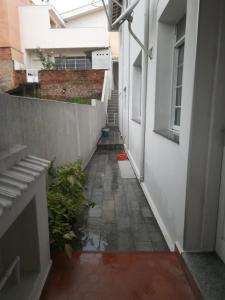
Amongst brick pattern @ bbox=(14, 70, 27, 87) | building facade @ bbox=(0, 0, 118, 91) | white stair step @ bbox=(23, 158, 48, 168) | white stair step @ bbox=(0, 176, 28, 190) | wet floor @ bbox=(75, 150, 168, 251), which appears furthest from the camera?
building facade @ bbox=(0, 0, 118, 91)

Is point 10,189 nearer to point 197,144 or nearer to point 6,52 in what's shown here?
point 197,144

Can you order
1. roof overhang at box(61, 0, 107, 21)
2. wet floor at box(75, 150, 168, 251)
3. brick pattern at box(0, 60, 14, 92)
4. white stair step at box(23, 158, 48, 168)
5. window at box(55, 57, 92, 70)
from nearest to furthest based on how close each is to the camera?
white stair step at box(23, 158, 48, 168) → wet floor at box(75, 150, 168, 251) → brick pattern at box(0, 60, 14, 92) → window at box(55, 57, 92, 70) → roof overhang at box(61, 0, 107, 21)

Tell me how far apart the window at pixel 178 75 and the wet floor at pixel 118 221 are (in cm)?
125

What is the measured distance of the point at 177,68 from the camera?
2.70 metres

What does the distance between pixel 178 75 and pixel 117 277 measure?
7.55 ft

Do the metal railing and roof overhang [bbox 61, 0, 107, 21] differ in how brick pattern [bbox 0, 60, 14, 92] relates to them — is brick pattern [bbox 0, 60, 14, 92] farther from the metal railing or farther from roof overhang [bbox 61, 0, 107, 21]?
roof overhang [bbox 61, 0, 107, 21]

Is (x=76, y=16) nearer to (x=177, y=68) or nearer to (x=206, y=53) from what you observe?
(x=177, y=68)

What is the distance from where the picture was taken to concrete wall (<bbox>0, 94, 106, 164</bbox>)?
158 centimetres

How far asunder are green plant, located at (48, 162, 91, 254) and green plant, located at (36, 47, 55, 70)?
12.9 meters

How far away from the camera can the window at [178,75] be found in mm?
2568

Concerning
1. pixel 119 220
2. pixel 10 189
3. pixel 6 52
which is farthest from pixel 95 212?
pixel 6 52

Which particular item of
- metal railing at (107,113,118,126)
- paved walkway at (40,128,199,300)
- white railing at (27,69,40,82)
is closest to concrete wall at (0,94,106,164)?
paved walkway at (40,128,199,300)

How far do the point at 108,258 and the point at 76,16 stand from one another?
2005 cm

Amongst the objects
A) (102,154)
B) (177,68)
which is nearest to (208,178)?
(177,68)
